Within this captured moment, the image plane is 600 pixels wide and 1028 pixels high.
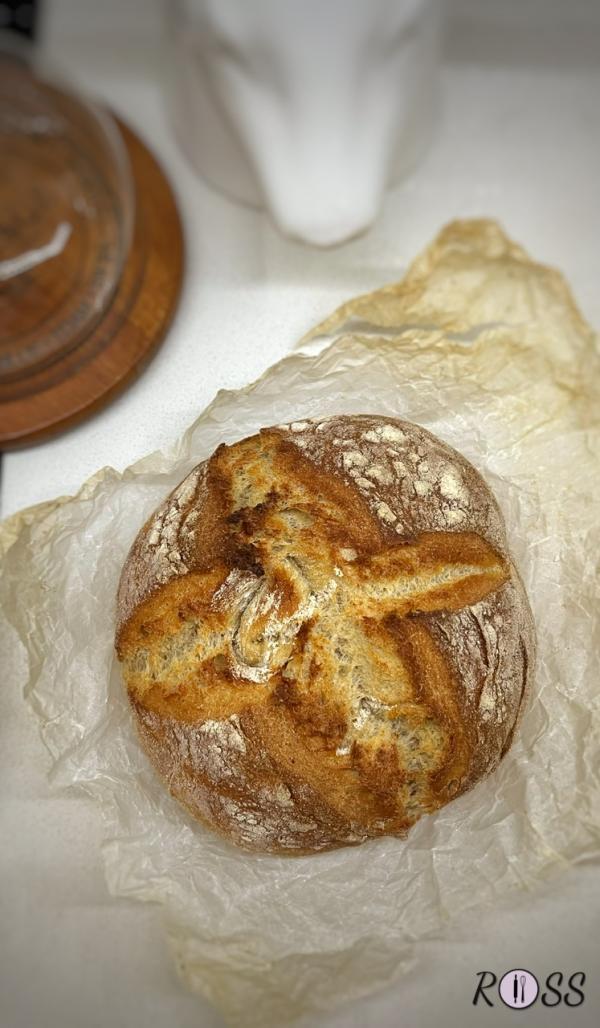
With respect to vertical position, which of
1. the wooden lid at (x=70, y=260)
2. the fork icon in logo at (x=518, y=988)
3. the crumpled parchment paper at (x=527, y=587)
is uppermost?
the wooden lid at (x=70, y=260)

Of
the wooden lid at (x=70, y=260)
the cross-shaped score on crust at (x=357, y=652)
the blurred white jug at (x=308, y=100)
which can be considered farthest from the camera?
the wooden lid at (x=70, y=260)

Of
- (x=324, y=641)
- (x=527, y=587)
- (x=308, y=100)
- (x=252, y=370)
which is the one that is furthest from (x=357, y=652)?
(x=308, y=100)

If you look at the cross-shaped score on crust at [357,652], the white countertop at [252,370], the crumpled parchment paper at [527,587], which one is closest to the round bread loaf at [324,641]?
the cross-shaped score on crust at [357,652]

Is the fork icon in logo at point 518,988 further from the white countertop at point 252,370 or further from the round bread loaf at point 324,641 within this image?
the round bread loaf at point 324,641

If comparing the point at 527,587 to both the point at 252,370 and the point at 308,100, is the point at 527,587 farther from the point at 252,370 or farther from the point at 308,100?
the point at 308,100

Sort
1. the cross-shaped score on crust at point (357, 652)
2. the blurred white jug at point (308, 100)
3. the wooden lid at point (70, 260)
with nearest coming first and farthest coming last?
the cross-shaped score on crust at point (357, 652), the blurred white jug at point (308, 100), the wooden lid at point (70, 260)

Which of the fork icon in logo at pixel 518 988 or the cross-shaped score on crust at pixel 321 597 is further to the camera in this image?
the fork icon in logo at pixel 518 988
